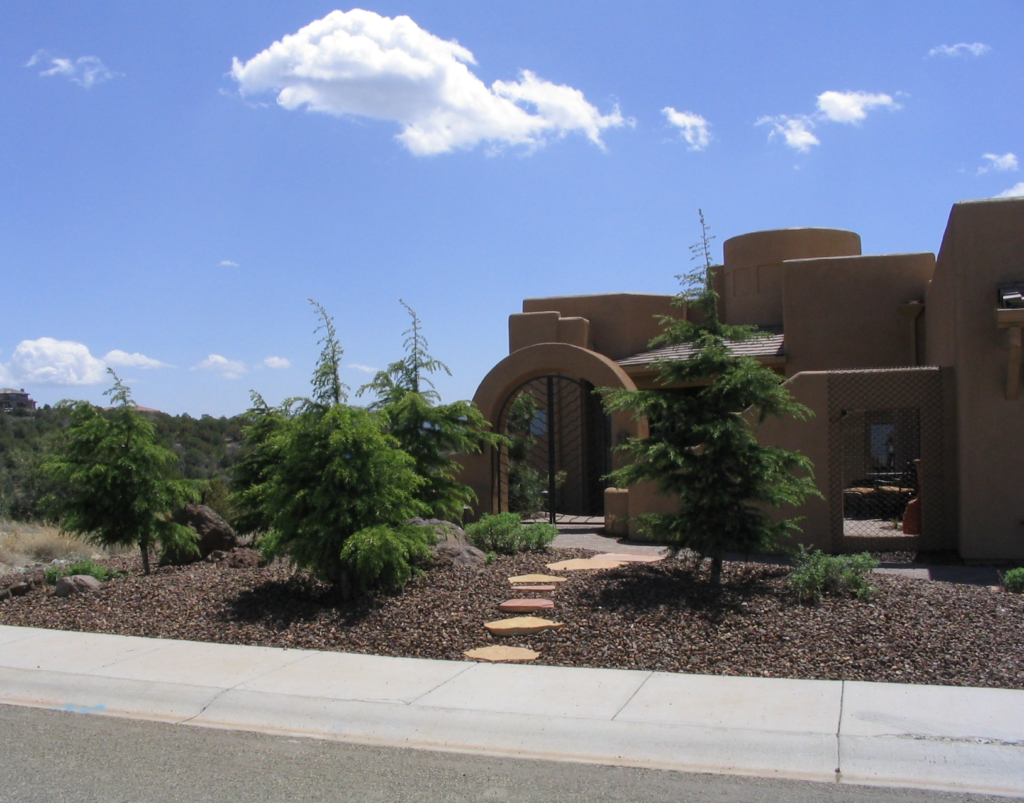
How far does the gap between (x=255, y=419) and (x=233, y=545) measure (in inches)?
76.9

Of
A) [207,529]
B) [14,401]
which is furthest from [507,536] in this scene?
[14,401]

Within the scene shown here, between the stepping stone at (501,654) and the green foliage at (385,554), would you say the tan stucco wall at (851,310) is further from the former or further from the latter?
the stepping stone at (501,654)

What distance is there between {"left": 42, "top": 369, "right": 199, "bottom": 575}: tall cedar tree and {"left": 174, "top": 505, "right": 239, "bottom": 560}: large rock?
2.59ft

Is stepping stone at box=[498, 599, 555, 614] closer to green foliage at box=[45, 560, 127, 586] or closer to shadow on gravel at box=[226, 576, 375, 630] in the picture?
shadow on gravel at box=[226, 576, 375, 630]

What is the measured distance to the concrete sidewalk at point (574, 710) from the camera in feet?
16.6

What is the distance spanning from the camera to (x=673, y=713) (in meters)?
5.79

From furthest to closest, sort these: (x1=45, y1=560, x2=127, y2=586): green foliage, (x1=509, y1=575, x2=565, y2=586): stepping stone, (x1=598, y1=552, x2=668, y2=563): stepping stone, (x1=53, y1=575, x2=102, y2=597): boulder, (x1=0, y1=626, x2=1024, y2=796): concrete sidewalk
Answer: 1. (x1=45, y1=560, x2=127, y2=586): green foliage
2. (x1=598, y1=552, x2=668, y2=563): stepping stone
3. (x1=53, y1=575, x2=102, y2=597): boulder
4. (x1=509, y1=575, x2=565, y2=586): stepping stone
5. (x1=0, y1=626, x2=1024, y2=796): concrete sidewalk

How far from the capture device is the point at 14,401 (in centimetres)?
4719

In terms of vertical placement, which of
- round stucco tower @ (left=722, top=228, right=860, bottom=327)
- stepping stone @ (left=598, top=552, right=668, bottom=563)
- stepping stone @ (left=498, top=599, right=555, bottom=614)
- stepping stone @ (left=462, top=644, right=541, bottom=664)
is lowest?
stepping stone @ (left=462, top=644, right=541, bottom=664)

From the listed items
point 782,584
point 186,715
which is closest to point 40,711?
point 186,715

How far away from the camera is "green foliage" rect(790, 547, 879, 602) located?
26.3 feet

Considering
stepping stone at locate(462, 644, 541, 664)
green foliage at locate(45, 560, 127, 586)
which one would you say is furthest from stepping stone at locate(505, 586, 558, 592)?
green foliage at locate(45, 560, 127, 586)

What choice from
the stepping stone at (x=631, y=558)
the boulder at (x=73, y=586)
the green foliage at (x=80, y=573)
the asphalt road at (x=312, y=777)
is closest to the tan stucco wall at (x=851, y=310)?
the stepping stone at (x=631, y=558)

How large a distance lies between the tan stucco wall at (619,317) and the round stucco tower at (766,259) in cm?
132
